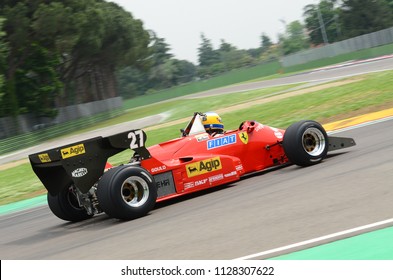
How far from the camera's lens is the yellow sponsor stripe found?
1611 centimetres

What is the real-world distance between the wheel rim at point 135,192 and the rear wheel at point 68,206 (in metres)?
1.23

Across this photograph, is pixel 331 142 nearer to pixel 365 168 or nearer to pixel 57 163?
pixel 365 168

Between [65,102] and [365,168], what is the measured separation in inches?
2600

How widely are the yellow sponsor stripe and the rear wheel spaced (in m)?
8.65

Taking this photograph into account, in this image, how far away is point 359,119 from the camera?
1680cm

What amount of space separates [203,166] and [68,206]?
1966 mm

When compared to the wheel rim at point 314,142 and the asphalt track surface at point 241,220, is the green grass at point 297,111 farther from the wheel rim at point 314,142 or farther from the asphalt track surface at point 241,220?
the wheel rim at point 314,142

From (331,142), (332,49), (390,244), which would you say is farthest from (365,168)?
(332,49)

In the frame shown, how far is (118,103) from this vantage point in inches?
3204

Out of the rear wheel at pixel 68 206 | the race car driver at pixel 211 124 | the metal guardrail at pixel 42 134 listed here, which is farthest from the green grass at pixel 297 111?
the metal guardrail at pixel 42 134

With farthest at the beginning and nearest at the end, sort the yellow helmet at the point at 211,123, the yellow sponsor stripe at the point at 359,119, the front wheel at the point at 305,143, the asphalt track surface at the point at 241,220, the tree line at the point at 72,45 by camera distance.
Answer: the tree line at the point at 72,45 → the yellow sponsor stripe at the point at 359,119 → the yellow helmet at the point at 211,123 → the front wheel at the point at 305,143 → the asphalt track surface at the point at 241,220

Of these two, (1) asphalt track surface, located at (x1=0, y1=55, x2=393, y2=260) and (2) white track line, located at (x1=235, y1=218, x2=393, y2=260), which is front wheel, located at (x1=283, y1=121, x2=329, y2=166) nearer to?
(1) asphalt track surface, located at (x1=0, y1=55, x2=393, y2=260)

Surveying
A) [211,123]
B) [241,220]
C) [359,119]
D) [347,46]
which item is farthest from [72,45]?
[241,220]

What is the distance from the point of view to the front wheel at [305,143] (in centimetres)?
980
